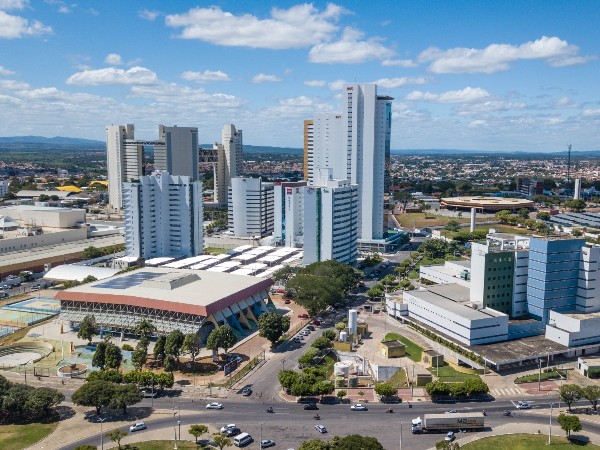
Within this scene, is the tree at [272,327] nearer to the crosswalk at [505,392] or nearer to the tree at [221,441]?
the tree at [221,441]

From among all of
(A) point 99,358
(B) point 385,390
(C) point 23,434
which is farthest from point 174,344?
(B) point 385,390

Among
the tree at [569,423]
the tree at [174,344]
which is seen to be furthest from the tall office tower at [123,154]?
the tree at [569,423]

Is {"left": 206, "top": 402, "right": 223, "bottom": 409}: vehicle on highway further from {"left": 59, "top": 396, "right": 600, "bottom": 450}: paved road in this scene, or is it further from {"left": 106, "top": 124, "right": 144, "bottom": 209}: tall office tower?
{"left": 106, "top": 124, "right": 144, "bottom": 209}: tall office tower

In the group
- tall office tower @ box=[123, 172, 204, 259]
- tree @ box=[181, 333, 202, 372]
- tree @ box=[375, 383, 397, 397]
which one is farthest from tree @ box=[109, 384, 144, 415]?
tall office tower @ box=[123, 172, 204, 259]

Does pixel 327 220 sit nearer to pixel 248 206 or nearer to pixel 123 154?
pixel 248 206

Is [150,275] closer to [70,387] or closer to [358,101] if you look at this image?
[70,387]
